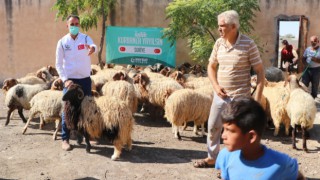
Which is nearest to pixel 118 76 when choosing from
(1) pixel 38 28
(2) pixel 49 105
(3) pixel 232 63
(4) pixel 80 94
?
(2) pixel 49 105

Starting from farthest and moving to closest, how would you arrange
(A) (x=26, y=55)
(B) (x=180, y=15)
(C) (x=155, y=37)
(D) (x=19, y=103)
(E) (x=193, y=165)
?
(A) (x=26, y=55)
(C) (x=155, y=37)
(B) (x=180, y=15)
(D) (x=19, y=103)
(E) (x=193, y=165)

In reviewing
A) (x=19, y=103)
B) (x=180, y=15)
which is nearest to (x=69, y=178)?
(x=19, y=103)

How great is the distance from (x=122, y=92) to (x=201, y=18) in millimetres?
3294

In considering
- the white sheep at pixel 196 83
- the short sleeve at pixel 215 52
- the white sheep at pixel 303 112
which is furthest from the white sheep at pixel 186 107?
the short sleeve at pixel 215 52

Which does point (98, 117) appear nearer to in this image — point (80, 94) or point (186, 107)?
point (80, 94)

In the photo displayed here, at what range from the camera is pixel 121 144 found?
17.3 feet

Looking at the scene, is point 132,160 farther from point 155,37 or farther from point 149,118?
point 155,37

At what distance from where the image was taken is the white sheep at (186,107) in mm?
6332

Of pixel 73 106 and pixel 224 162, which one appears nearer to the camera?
pixel 224 162

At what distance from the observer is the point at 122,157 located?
5.38 meters

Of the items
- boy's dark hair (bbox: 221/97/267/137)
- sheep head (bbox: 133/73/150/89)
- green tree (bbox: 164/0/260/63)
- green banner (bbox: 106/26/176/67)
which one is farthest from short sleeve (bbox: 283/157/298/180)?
green banner (bbox: 106/26/176/67)

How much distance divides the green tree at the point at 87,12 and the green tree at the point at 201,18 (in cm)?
309

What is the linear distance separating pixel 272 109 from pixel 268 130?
65cm

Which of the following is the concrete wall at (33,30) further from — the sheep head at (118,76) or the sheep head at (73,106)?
the sheep head at (73,106)
